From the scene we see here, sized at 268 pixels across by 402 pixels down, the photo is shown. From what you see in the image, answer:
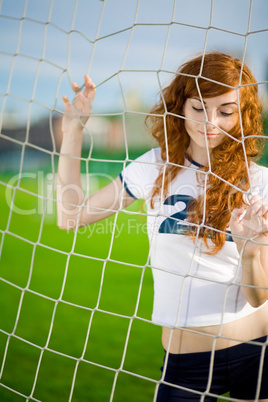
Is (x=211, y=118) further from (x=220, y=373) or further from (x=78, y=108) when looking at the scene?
(x=220, y=373)

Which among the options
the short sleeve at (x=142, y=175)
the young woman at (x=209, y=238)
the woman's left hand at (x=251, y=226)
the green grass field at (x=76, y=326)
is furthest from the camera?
the green grass field at (x=76, y=326)

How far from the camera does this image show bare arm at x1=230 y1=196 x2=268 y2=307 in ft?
2.53

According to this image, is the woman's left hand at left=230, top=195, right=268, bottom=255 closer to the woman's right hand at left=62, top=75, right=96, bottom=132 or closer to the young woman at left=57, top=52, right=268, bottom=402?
the young woman at left=57, top=52, right=268, bottom=402

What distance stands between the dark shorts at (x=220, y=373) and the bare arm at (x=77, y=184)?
1.12ft

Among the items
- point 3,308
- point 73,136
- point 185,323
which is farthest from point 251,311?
point 3,308

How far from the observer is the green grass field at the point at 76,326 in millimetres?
1505

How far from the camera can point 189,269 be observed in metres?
0.89

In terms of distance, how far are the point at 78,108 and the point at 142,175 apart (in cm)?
21

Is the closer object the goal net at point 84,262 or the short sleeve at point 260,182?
the short sleeve at point 260,182

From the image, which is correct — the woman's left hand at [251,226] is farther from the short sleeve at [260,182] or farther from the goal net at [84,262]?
the goal net at [84,262]

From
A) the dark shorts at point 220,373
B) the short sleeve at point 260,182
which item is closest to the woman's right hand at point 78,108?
the short sleeve at point 260,182

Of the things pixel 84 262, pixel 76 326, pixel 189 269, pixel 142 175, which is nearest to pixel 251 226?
pixel 189 269

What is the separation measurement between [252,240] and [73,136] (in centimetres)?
44

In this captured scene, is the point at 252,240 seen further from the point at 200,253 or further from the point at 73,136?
the point at 73,136
